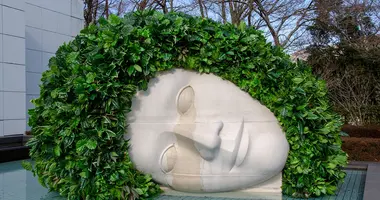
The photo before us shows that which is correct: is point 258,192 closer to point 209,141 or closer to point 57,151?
point 209,141

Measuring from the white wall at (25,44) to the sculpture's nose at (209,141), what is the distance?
6.48 m

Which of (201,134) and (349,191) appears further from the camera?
(349,191)

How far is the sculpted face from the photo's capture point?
4.93m

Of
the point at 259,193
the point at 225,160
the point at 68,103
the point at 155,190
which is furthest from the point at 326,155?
the point at 68,103

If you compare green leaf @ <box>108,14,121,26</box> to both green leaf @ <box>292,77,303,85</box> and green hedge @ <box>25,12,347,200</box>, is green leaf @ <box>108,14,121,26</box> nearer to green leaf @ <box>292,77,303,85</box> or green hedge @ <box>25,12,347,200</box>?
green hedge @ <box>25,12,347,200</box>

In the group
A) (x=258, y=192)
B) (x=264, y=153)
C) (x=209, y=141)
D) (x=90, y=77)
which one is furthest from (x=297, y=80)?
(x=90, y=77)

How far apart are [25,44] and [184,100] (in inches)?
321

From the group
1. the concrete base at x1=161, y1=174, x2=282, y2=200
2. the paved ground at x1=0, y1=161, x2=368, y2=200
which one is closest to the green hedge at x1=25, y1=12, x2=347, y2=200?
the concrete base at x1=161, y1=174, x2=282, y2=200

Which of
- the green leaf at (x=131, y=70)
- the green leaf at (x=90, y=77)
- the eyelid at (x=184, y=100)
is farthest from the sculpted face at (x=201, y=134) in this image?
the green leaf at (x=90, y=77)

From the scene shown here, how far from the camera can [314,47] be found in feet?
53.9

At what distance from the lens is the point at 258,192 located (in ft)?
17.3

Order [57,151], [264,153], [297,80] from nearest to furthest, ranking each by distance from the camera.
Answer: [57,151], [264,153], [297,80]

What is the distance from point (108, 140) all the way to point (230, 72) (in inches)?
65.0

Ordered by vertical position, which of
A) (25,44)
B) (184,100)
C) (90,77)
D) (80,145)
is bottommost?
(80,145)
